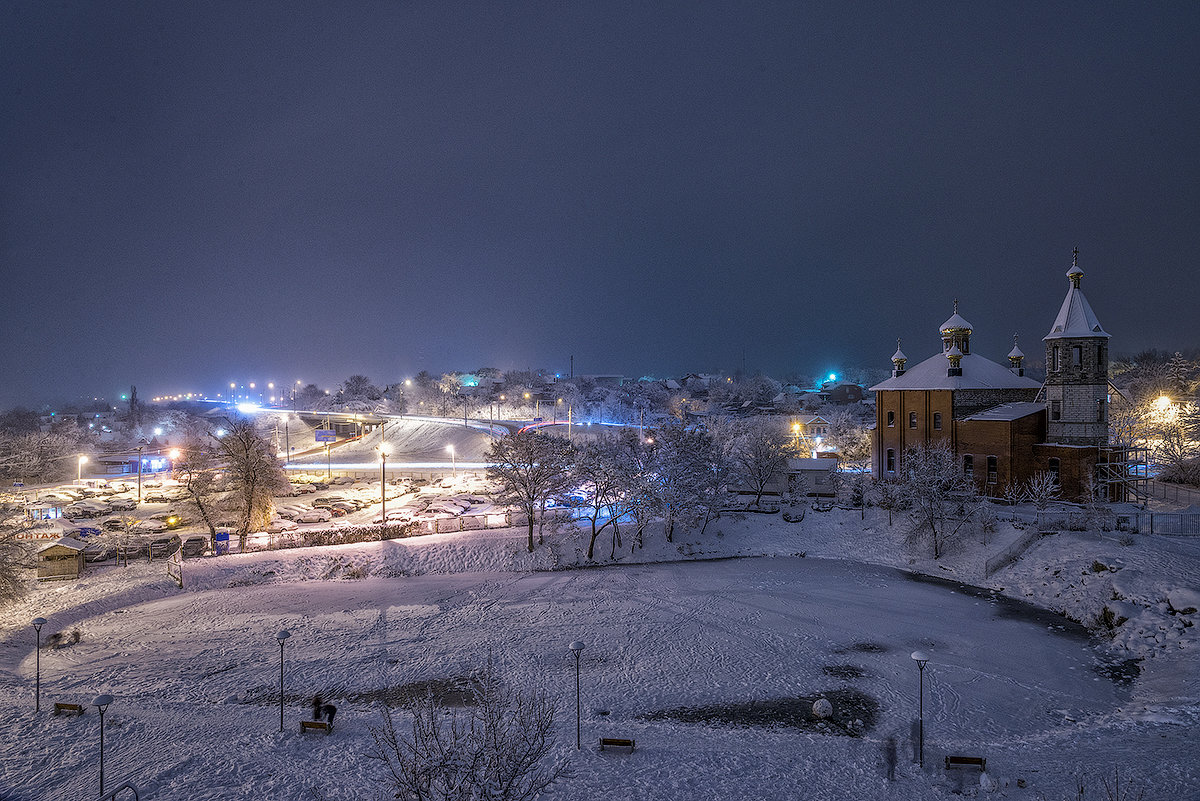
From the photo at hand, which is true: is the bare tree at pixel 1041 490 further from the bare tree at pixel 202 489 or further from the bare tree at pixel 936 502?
the bare tree at pixel 202 489

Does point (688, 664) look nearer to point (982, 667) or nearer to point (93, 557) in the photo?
point (982, 667)

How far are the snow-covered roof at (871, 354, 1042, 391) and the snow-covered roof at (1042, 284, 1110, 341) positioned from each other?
6627 millimetres

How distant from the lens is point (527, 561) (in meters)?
33.3

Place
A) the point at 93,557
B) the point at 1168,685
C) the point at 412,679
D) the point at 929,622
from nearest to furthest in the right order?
the point at 1168,685
the point at 412,679
the point at 929,622
the point at 93,557

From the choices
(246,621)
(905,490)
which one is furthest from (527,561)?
(905,490)

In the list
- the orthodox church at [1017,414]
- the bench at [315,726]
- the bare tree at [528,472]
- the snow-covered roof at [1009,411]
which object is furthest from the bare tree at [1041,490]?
the bench at [315,726]

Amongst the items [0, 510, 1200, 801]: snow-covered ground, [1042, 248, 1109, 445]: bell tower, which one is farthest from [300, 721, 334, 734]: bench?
[1042, 248, 1109, 445]: bell tower

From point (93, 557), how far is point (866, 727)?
3895 cm

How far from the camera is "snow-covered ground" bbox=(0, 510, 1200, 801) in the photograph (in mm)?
12758

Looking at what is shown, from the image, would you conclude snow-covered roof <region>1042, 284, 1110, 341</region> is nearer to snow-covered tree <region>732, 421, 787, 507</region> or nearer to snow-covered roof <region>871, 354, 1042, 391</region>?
snow-covered roof <region>871, 354, 1042, 391</region>

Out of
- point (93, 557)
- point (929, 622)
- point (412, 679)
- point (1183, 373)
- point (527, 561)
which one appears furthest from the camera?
point (1183, 373)

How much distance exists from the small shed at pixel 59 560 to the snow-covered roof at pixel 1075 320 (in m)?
57.5

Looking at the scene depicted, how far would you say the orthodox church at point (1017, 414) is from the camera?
3438 centimetres

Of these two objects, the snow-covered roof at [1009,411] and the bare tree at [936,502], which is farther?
the snow-covered roof at [1009,411]
